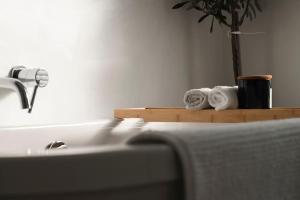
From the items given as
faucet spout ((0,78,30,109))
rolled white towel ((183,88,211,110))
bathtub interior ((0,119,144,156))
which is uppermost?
faucet spout ((0,78,30,109))

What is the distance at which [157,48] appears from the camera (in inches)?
82.8

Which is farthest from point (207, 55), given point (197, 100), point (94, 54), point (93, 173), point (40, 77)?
point (93, 173)

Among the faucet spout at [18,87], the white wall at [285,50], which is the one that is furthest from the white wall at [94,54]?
the white wall at [285,50]

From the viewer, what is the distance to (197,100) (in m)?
1.47

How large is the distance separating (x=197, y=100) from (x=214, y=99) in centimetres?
6

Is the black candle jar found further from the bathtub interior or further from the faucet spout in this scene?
the faucet spout

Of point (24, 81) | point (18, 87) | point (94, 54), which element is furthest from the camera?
point (94, 54)

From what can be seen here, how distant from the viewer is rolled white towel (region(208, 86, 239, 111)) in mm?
1401

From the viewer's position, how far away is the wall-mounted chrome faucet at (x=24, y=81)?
1.26 metres

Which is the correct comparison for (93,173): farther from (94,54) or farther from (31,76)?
(94,54)

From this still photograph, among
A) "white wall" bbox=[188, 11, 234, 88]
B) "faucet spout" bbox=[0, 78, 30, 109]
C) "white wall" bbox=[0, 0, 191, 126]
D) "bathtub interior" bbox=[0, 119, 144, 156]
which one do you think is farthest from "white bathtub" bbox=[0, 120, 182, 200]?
"white wall" bbox=[188, 11, 234, 88]

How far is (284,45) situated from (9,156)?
2.02m

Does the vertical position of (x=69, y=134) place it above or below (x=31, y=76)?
below

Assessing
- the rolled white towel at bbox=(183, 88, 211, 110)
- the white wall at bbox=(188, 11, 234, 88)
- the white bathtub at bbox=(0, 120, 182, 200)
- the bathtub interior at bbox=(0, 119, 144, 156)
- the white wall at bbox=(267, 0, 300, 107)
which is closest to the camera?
the white bathtub at bbox=(0, 120, 182, 200)
